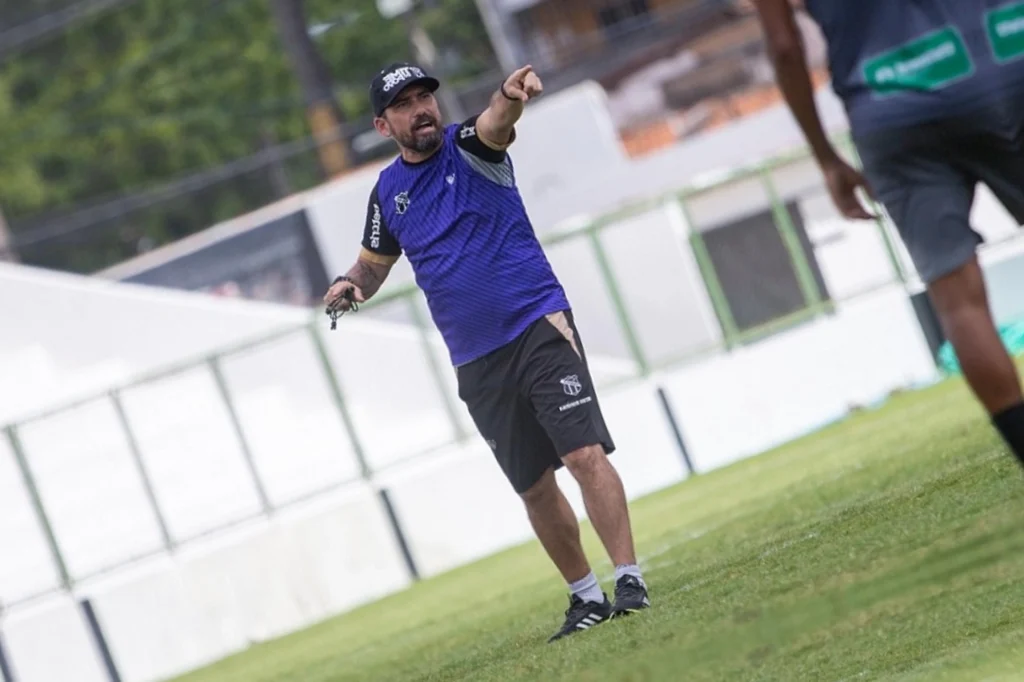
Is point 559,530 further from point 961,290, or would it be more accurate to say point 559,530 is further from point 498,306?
point 961,290

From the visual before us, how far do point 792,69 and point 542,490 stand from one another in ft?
12.1

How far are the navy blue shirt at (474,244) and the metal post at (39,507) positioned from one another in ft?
32.9

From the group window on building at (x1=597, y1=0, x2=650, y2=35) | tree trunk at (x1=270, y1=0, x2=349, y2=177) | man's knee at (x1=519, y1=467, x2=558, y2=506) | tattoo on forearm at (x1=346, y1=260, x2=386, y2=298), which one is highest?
window on building at (x1=597, y1=0, x2=650, y2=35)

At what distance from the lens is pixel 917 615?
6.16m

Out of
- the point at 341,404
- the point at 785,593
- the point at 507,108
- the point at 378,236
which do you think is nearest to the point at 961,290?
the point at 785,593

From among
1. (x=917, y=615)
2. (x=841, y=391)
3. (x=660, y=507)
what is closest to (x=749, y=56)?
(x=841, y=391)

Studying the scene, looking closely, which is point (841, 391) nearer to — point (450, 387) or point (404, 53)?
point (450, 387)

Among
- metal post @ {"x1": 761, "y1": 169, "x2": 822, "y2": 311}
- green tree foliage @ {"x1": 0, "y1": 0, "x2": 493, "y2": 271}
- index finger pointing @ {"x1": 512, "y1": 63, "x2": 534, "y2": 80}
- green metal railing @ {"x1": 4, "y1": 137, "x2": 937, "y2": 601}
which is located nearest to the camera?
index finger pointing @ {"x1": 512, "y1": 63, "x2": 534, "y2": 80}

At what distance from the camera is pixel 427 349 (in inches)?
770

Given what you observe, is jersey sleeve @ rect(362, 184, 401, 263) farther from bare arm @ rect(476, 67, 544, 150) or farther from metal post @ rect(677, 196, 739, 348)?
metal post @ rect(677, 196, 739, 348)

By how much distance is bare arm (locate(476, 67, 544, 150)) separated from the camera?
8.11m

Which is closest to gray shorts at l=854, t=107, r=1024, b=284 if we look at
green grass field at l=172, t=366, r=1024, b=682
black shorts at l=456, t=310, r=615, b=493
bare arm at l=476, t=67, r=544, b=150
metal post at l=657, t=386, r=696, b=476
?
green grass field at l=172, t=366, r=1024, b=682

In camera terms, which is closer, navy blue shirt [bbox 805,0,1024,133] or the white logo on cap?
navy blue shirt [bbox 805,0,1024,133]

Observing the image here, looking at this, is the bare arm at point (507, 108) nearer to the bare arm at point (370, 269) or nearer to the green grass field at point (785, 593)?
the bare arm at point (370, 269)
